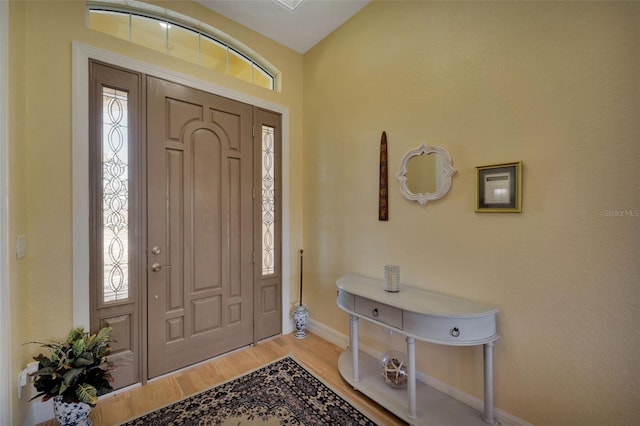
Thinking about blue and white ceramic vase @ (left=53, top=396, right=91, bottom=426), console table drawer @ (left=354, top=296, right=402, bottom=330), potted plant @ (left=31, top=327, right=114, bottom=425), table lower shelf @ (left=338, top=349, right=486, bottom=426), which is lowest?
table lower shelf @ (left=338, top=349, right=486, bottom=426)

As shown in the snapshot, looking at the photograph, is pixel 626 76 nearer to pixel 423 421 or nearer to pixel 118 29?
pixel 423 421

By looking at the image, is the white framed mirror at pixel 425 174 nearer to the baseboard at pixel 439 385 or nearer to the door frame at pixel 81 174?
the baseboard at pixel 439 385

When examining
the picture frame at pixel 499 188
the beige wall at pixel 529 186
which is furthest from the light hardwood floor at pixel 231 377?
the picture frame at pixel 499 188

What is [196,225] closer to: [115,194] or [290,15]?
[115,194]

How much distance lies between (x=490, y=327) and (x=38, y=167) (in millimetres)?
3007

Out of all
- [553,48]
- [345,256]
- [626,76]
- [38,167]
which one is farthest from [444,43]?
[38,167]

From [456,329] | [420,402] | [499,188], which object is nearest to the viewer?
[456,329]

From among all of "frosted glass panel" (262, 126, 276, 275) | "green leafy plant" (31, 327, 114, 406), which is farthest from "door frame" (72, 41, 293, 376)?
"frosted glass panel" (262, 126, 276, 275)

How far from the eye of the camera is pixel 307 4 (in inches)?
93.9

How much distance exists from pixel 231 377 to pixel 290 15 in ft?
10.8

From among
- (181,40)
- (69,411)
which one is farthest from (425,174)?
(69,411)

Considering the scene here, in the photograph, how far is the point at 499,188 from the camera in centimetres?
165

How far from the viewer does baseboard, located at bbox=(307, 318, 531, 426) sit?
1.62 metres

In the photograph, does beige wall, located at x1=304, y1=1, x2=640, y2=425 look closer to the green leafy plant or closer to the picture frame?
the picture frame
